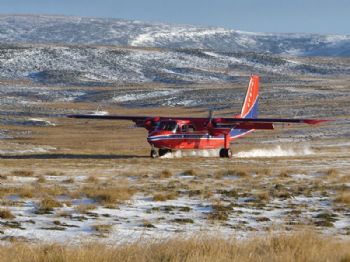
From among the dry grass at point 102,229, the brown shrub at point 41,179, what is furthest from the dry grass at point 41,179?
A: the dry grass at point 102,229

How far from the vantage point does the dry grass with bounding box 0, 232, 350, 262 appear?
10.4 meters

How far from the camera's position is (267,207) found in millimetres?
18188

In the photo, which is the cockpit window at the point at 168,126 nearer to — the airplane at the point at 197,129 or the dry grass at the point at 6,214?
the airplane at the point at 197,129

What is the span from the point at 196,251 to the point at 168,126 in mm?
29090

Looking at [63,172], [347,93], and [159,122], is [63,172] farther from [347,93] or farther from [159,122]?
[347,93]

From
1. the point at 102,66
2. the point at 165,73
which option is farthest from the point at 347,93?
the point at 102,66

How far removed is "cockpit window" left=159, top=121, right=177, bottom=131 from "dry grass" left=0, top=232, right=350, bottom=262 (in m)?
27.6

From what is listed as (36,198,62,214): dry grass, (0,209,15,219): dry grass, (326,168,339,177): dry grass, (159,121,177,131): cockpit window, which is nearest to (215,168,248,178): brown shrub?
(326,168,339,177): dry grass

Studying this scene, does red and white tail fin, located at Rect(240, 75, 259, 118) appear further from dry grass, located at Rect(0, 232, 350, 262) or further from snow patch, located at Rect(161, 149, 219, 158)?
dry grass, located at Rect(0, 232, 350, 262)

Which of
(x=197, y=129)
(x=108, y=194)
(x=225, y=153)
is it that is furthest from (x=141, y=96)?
(x=108, y=194)

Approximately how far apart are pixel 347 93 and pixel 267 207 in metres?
114

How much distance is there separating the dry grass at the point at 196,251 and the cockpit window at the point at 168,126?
2758cm

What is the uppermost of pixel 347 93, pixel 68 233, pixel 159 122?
pixel 347 93

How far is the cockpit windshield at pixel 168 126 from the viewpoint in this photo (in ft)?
130
